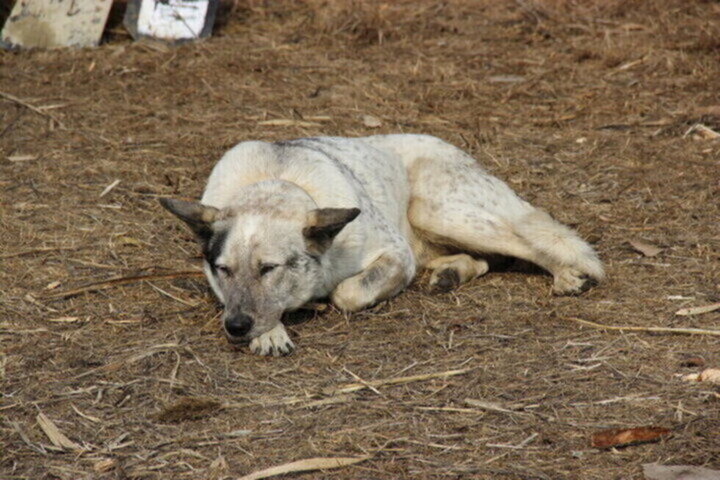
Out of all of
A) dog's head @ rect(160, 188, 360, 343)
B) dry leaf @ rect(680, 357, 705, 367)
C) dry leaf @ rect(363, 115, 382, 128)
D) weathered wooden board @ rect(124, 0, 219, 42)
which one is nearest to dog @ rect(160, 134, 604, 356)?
dog's head @ rect(160, 188, 360, 343)

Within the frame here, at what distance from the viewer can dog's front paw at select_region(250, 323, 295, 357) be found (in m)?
4.93

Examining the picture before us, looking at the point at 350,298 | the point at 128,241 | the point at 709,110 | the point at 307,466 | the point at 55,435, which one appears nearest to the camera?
the point at 307,466

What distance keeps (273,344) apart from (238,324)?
0.23m

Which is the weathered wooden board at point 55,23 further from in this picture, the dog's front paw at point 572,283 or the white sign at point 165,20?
the dog's front paw at point 572,283

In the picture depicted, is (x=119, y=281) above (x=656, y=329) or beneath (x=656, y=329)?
beneath

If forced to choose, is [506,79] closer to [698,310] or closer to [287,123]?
[287,123]

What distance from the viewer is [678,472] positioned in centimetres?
370

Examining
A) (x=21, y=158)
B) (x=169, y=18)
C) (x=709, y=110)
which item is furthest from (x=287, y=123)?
(x=709, y=110)

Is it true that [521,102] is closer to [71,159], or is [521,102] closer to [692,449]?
[71,159]

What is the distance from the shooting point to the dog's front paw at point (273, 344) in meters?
4.93

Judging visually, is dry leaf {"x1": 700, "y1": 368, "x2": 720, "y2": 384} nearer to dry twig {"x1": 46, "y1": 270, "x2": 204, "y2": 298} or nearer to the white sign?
dry twig {"x1": 46, "y1": 270, "x2": 204, "y2": 298}

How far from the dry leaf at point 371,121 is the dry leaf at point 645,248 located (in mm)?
2838

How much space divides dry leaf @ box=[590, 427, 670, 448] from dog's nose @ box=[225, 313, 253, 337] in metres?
1.85

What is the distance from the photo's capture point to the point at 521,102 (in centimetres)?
886
